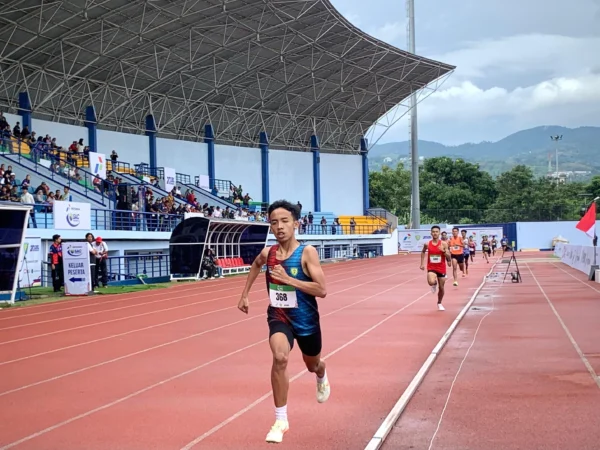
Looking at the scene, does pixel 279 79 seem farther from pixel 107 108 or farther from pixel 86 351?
pixel 86 351

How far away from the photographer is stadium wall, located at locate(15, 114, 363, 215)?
4094 centimetres

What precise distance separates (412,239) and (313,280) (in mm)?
56076

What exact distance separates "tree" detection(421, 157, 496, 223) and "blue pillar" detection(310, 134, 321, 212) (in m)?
29.4

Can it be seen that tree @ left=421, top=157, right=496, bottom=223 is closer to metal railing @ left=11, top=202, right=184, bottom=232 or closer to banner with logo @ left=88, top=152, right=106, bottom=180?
metal railing @ left=11, top=202, right=184, bottom=232

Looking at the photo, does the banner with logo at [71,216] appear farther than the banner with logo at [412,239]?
No

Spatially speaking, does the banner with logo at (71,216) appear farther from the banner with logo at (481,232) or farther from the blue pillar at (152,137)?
the banner with logo at (481,232)

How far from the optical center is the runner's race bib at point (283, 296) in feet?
18.1

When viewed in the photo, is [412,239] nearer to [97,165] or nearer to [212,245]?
[212,245]

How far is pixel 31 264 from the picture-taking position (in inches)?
864

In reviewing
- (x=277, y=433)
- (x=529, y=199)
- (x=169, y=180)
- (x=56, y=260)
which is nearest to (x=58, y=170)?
(x=56, y=260)

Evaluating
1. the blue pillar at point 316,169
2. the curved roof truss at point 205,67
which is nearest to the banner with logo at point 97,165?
the curved roof truss at point 205,67

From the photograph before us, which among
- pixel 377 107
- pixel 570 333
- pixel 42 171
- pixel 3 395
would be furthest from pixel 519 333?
pixel 377 107

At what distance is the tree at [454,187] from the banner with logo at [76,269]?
65.5 m

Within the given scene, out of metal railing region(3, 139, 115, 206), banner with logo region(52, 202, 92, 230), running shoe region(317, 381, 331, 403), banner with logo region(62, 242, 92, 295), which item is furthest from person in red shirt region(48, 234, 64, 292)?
running shoe region(317, 381, 331, 403)
